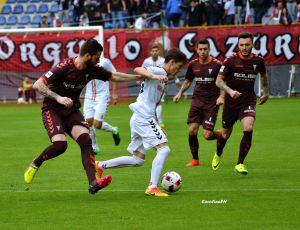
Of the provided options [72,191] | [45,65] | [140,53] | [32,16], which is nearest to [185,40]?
[140,53]

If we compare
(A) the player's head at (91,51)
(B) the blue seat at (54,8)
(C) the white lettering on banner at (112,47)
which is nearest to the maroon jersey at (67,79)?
(A) the player's head at (91,51)

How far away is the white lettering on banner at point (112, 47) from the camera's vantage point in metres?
35.2

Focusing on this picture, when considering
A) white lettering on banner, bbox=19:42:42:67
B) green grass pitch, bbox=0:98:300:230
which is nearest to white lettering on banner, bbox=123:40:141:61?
white lettering on banner, bbox=19:42:42:67

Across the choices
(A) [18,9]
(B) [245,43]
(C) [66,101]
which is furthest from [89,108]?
(A) [18,9]

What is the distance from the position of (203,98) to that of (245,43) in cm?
200

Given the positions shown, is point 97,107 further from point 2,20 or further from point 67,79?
point 2,20

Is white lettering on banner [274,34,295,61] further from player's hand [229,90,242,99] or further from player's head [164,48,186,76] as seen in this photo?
player's head [164,48,186,76]

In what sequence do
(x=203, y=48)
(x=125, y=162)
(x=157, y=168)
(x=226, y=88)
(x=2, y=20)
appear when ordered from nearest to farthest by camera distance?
(x=157, y=168), (x=125, y=162), (x=226, y=88), (x=203, y=48), (x=2, y=20)

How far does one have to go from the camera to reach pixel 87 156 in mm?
11102

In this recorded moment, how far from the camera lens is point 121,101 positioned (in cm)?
3578

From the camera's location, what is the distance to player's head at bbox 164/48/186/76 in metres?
11.3

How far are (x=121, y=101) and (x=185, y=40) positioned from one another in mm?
3964

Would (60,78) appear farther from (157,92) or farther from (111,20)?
(111,20)

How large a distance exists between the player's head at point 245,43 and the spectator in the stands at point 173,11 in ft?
73.7
